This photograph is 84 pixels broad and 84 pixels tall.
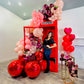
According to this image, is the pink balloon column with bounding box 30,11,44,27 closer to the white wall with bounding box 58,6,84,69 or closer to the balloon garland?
the balloon garland

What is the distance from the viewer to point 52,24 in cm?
151

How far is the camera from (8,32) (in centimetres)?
240

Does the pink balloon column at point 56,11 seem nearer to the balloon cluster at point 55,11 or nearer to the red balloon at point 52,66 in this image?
the balloon cluster at point 55,11

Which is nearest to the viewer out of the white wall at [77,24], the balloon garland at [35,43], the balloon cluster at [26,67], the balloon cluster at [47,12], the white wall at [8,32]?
the balloon cluster at [26,67]

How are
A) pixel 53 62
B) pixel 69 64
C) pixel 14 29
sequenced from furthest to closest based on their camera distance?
pixel 14 29, pixel 53 62, pixel 69 64

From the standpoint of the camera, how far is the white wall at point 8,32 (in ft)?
7.38

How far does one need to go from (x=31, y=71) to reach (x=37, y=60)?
262mm

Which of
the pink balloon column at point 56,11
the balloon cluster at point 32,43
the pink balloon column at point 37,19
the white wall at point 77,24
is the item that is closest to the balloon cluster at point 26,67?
the balloon cluster at point 32,43

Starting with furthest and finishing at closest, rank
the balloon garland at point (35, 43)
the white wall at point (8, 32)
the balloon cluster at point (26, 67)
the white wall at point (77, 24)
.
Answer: the white wall at point (8, 32) < the white wall at point (77, 24) < the balloon garland at point (35, 43) < the balloon cluster at point (26, 67)

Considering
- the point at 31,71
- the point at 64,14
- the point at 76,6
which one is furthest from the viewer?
the point at 64,14

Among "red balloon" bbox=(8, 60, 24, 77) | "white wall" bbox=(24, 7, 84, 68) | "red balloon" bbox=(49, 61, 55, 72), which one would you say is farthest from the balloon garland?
"white wall" bbox=(24, 7, 84, 68)

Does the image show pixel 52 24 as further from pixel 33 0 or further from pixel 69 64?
pixel 69 64

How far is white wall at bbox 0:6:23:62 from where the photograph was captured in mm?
2250

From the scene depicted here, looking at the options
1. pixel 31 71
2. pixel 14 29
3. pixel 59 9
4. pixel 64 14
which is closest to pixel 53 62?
pixel 31 71
